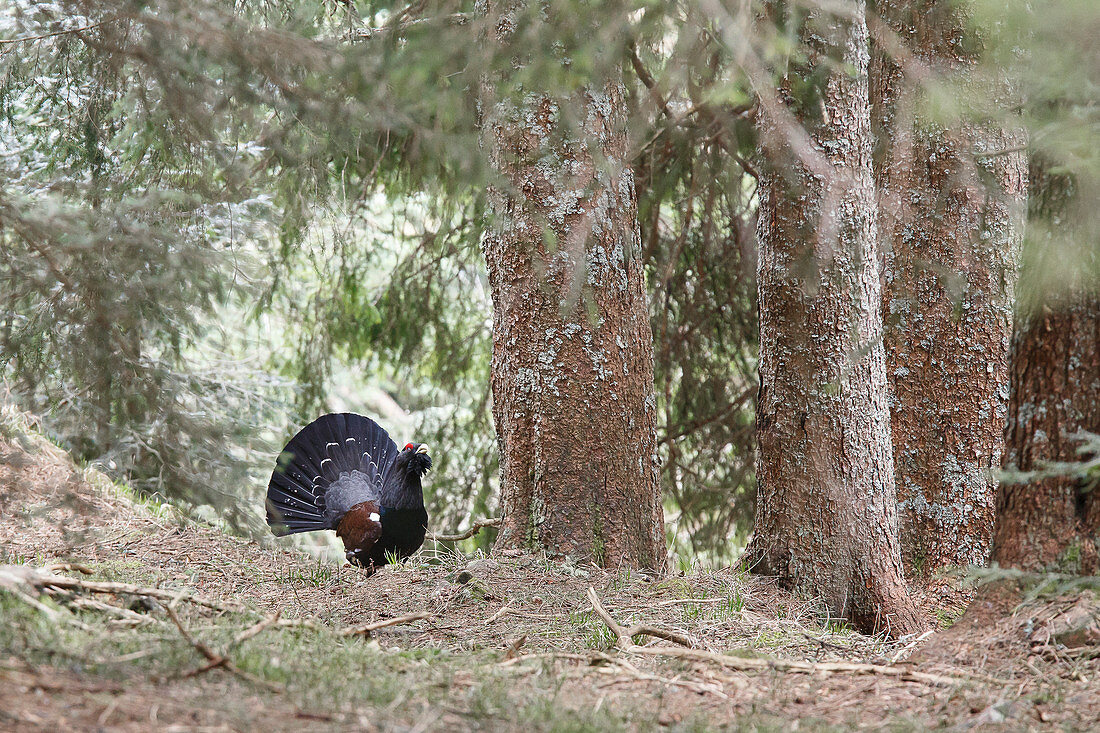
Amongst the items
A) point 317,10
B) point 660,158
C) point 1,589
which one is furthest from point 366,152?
point 1,589

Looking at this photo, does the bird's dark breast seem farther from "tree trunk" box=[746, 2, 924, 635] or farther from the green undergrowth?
the green undergrowth

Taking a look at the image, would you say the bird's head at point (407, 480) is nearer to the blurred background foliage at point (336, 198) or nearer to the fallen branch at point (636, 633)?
the blurred background foliage at point (336, 198)

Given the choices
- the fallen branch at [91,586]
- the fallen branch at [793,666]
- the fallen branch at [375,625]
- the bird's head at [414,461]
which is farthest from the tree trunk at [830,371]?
the fallen branch at [91,586]

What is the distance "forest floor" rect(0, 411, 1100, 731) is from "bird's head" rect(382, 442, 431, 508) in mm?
1805

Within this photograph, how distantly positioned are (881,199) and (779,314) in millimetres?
1315

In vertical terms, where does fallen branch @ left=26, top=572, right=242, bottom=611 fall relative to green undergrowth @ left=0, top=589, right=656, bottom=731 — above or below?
above

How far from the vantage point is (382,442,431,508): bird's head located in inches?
249

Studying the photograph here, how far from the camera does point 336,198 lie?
5.49 metres

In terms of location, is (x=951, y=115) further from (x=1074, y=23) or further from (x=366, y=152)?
(x=366, y=152)

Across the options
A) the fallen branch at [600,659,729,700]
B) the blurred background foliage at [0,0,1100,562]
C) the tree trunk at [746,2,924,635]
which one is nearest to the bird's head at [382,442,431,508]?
the blurred background foliage at [0,0,1100,562]

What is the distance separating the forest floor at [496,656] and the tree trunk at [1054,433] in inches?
9.2

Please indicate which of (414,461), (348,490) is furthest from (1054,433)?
(348,490)

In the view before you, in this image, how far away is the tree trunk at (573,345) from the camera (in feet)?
14.7

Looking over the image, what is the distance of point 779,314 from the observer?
15.2 feet
